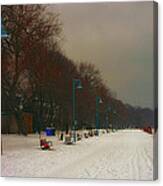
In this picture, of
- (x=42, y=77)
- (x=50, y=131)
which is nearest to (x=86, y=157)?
(x=50, y=131)

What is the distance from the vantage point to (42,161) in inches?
118

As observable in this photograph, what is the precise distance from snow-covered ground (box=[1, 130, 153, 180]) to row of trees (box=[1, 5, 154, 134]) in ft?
0.25

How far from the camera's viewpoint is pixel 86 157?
2.96 meters

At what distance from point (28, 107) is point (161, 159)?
0.70 meters

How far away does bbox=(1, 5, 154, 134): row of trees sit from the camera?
296 cm

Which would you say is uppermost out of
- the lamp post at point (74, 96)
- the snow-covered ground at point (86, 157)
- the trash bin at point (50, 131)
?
the lamp post at point (74, 96)

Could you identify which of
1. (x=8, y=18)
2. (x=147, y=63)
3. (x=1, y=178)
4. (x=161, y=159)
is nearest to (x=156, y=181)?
(x=161, y=159)

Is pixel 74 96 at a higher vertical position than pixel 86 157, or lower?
higher

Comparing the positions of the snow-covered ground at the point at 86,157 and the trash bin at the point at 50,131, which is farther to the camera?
the trash bin at the point at 50,131

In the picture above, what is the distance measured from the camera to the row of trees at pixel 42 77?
2.96m

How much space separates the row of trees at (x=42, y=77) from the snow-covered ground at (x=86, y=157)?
8 centimetres

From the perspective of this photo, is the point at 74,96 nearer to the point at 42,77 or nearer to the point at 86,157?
the point at 42,77

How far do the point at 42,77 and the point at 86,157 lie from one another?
450 millimetres

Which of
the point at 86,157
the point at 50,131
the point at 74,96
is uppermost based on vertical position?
the point at 74,96
